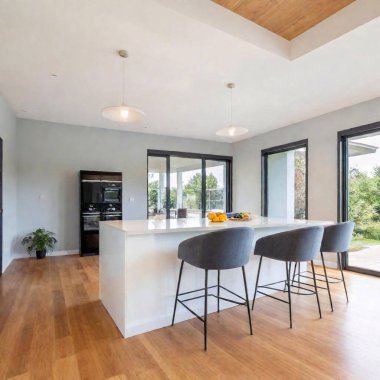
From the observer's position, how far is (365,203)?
4195mm

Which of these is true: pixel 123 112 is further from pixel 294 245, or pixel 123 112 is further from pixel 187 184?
pixel 187 184

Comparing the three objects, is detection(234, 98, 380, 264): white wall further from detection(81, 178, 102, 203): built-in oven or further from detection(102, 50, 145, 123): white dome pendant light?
detection(81, 178, 102, 203): built-in oven

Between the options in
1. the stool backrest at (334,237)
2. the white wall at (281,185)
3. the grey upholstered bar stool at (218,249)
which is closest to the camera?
the grey upholstered bar stool at (218,249)

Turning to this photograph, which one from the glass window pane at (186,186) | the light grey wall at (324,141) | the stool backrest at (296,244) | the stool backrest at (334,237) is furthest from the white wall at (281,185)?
the stool backrest at (296,244)

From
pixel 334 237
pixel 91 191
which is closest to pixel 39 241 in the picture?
pixel 91 191

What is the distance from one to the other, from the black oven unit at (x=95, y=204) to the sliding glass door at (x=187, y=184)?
991mm

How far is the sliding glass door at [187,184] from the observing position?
631 centimetres

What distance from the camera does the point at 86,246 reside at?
5.15m

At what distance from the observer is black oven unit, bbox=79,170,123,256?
5.15 metres

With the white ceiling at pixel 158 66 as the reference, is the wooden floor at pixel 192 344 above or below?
below

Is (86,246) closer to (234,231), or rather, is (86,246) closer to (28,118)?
(28,118)

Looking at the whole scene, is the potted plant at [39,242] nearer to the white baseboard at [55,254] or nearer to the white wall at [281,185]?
the white baseboard at [55,254]

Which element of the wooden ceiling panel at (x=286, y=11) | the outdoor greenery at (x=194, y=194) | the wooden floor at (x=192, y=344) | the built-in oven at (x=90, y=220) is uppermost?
the wooden ceiling panel at (x=286, y=11)

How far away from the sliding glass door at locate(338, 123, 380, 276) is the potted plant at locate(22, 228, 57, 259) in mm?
5247
